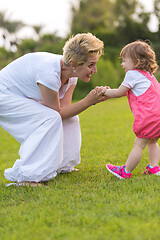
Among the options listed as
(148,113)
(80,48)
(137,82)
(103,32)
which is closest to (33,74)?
(80,48)

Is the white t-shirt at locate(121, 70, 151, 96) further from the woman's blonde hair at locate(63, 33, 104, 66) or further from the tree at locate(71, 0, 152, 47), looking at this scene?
the tree at locate(71, 0, 152, 47)

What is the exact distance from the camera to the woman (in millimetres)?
3812

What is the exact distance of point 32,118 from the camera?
12.9ft

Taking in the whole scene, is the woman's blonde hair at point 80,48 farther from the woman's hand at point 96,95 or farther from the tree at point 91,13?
the tree at point 91,13

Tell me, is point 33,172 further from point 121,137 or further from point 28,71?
point 121,137

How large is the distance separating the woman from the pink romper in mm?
563

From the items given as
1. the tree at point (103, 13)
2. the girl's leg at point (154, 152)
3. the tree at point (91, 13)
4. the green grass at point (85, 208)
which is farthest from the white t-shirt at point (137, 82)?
the tree at point (91, 13)

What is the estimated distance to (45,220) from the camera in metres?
2.70

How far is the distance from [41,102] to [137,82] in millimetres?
1133

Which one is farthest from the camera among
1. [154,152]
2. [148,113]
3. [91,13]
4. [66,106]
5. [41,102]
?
[91,13]

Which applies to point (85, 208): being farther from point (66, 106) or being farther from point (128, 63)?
point (128, 63)

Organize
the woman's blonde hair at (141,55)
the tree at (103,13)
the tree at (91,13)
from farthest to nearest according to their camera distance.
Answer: the tree at (91,13), the tree at (103,13), the woman's blonde hair at (141,55)

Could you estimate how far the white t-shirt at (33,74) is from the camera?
12.6 ft

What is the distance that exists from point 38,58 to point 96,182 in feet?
5.11
